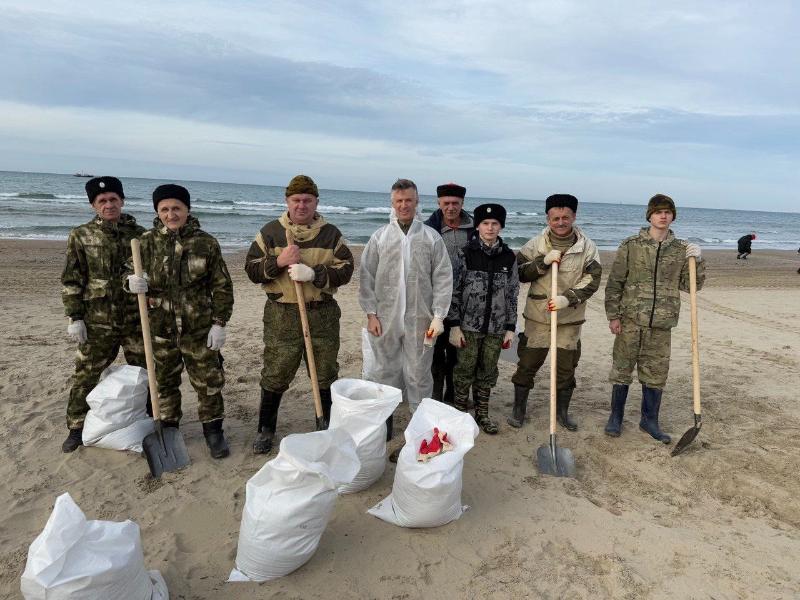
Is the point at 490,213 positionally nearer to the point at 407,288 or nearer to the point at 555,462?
the point at 407,288

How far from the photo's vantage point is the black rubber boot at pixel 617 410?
4.52 metres

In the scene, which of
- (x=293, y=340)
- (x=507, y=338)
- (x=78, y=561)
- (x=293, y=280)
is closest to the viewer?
(x=78, y=561)

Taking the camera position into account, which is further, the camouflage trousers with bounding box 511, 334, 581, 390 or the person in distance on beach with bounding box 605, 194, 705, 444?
the camouflage trousers with bounding box 511, 334, 581, 390

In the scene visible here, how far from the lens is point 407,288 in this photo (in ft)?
13.3

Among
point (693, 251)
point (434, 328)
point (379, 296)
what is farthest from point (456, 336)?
point (693, 251)

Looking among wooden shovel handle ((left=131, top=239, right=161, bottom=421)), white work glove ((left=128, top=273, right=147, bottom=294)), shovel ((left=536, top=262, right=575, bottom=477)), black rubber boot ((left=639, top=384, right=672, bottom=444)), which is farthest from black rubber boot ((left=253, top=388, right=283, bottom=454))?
black rubber boot ((left=639, top=384, right=672, bottom=444))

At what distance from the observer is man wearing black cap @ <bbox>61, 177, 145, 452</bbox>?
3799 mm

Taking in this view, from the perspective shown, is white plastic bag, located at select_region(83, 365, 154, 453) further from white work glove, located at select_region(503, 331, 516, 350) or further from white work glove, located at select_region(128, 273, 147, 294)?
white work glove, located at select_region(503, 331, 516, 350)

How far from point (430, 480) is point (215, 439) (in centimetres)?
188

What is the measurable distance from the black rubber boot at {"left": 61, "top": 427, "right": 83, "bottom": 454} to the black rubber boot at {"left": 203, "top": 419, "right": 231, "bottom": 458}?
0.93m

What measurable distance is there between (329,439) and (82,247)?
2.46 meters

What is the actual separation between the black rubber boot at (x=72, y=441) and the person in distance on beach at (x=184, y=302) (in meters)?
0.66

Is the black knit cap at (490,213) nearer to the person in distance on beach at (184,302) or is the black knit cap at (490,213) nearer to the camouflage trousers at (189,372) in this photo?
the person in distance on beach at (184,302)

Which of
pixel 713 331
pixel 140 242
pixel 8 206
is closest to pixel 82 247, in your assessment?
pixel 140 242
